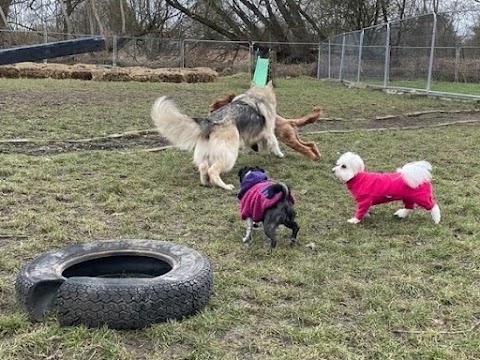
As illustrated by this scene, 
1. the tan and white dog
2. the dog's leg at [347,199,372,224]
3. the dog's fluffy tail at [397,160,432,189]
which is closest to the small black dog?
the dog's leg at [347,199,372,224]

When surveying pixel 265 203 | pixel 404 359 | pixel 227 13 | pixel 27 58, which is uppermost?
pixel 227 13

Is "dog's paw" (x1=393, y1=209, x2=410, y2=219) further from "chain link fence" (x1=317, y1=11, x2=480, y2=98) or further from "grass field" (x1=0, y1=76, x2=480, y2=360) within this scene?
"chain link fence" (x1=317, y1=11, x2=480, y2=98)

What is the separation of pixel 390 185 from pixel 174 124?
2.53 m

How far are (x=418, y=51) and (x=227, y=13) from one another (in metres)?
15.1

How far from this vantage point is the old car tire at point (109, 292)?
8.41 feet

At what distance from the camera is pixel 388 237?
4289 mm

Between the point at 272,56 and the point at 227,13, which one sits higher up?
the point at 227,13

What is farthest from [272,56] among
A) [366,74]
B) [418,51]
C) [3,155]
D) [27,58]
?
[27,58]

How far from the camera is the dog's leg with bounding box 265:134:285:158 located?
7180 millimetres

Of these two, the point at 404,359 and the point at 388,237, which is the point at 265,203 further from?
the point at 404,359

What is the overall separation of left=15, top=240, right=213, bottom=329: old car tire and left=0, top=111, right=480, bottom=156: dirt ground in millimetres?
4653

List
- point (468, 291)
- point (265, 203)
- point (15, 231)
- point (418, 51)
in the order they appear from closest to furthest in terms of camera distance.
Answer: point (468, 291) < point (265, 203) < point (15, 231) < point (418, 51)

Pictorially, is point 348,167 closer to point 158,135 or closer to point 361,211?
point 361,211

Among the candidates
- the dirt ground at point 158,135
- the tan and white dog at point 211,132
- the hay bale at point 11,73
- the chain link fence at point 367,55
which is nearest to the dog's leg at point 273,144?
the tan and white dog at point 211,132
